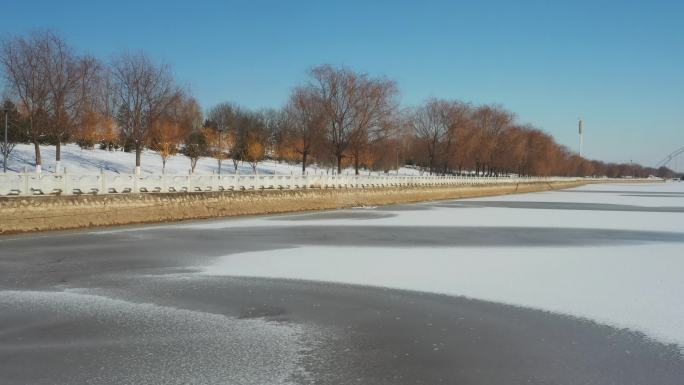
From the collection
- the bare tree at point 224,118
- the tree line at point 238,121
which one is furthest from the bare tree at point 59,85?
the bare tree at point 224,118

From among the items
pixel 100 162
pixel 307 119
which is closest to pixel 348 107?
pixel 307 119

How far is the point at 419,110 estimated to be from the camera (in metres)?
85.2

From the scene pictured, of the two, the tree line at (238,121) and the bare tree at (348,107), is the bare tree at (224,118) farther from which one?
the bare tree at (348,107)

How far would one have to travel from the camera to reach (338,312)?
10.2m

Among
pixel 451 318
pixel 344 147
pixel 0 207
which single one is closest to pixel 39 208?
pixel 0 207

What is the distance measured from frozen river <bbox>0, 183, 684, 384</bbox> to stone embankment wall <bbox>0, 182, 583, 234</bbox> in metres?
3.04

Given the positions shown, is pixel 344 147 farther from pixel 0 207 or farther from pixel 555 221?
pixel 0 207

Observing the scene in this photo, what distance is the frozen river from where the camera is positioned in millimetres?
7246

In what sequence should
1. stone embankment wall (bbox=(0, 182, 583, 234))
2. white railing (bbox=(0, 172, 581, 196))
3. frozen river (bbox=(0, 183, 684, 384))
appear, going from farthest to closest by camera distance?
white railing (bbox=(0, 172, 581, 196))
stone embankment wall (bbox=(0, 182, 583, 234))
frozen river (bbox=(0, 183, 684, 384))

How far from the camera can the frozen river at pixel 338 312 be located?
7.25 metres

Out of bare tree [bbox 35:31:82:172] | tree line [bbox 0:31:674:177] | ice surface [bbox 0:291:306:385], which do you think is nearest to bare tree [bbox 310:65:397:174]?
tree line [bbox 0:31:674:177]

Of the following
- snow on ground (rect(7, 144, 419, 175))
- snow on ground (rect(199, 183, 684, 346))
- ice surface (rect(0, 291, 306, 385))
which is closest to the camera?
ice surface (rect(0, 291, 306, 385))

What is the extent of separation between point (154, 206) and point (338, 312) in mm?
20011

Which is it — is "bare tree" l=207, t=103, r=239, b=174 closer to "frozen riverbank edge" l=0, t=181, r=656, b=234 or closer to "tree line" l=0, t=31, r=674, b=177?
"tree line" l=0, t=31, r=674, b=177
